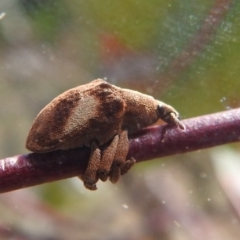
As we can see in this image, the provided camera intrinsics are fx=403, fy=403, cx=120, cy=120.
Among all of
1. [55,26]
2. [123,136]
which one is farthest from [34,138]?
[55,26]

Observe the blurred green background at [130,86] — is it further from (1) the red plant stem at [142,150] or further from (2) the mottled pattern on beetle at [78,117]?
(2) the mottled pattern on beetle at [78,117]

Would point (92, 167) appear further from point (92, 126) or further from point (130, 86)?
point (130, 86)

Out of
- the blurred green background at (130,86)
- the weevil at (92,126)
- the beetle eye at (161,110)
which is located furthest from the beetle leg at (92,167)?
the blurred green background at (130,86)

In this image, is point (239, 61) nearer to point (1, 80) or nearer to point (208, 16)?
point (208, 16)

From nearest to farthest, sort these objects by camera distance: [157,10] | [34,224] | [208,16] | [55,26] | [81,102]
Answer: [81,102] < [208,16] < [157,10] < [34,224] < [55,26]

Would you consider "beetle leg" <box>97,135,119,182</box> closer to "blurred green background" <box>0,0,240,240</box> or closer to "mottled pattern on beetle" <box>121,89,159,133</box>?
"mottled pattern on beetle" <box>121,89,159,133</box>

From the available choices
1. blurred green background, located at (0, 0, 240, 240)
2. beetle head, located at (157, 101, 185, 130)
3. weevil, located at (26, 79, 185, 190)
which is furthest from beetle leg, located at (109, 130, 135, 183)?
blurred green background, located at (0, 0, 240, 240)
